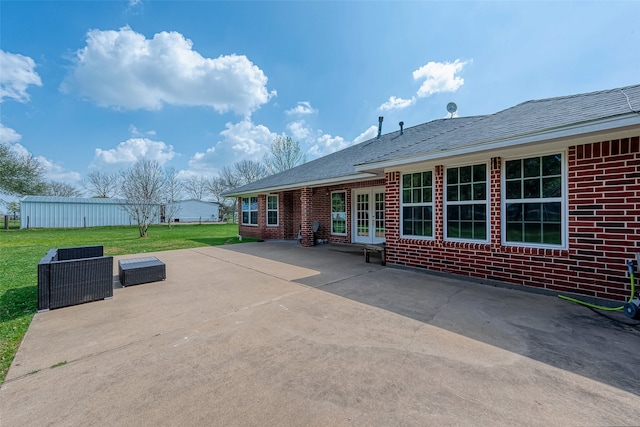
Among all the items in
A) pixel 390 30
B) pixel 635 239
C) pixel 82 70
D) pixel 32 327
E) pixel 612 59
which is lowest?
pixel 32 327

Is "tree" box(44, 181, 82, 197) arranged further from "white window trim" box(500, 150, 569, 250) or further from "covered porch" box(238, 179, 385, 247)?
"white window trim" box(500, 150, 569, 250)

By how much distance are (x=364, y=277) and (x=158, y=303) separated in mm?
4040

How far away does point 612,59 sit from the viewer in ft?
21.6

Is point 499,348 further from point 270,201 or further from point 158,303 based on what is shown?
point 270,201

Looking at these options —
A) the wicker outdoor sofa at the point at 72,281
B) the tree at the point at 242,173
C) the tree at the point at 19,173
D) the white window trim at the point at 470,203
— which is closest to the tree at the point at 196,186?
the tree at the point at 242,173

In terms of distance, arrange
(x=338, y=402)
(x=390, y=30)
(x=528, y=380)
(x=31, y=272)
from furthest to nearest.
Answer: (x=390, y=30)
(x=31, y=272)
(x=528, y=380)
(x=338, y=402)

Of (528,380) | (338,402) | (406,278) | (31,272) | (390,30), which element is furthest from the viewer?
(390,30)

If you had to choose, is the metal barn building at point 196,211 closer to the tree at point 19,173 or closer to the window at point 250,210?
the tree at point 19,173

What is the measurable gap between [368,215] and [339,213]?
160cm

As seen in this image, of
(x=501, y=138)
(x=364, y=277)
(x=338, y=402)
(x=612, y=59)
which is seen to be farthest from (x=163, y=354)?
(x=612, y=59)

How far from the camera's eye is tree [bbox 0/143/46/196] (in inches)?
967

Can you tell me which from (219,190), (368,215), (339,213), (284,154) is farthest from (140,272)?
(219,190)

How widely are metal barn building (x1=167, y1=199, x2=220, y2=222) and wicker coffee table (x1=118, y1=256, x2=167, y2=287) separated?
35.3 meters

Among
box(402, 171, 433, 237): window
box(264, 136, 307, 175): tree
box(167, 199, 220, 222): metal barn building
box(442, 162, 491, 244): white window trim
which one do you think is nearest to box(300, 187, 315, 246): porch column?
box(402, 171, 433, 237): window
